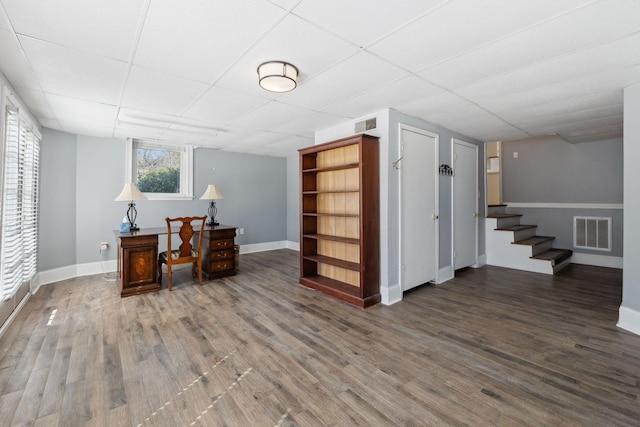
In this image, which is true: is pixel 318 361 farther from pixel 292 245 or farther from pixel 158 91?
pixel 292 245

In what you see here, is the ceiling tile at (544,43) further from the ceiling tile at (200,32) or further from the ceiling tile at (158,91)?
the ceiling tile at (158,91)

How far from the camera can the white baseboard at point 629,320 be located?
8.48ft

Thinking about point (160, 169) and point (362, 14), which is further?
point (160, 169)

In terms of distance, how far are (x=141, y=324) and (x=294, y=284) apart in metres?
1.93

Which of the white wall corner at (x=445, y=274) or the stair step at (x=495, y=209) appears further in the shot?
the stair step at (x=495, y=209)

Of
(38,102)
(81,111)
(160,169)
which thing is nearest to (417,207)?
(81,111)

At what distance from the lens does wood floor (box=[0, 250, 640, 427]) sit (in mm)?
1644

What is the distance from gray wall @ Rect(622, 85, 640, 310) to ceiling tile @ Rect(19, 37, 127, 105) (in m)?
4.41

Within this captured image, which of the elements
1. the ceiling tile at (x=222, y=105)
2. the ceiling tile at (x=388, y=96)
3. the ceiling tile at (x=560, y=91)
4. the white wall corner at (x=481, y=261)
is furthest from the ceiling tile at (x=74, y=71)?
the white wall corner at (x=481, y=261)

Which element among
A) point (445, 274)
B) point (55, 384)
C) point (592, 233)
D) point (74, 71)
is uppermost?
point (74, 71)

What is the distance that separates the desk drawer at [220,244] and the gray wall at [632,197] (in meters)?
4.72

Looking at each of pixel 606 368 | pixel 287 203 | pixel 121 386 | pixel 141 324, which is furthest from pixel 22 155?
pixel 606 368

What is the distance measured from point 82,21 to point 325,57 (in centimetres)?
153

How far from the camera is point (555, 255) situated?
490 cm
